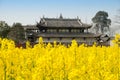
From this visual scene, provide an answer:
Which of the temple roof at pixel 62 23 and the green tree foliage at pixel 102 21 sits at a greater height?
the temple roof at pixel 62 23

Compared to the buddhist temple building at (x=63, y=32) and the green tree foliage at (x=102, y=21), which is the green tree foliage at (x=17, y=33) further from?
the green tree foliage at (x=102, y=21)

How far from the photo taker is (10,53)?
6.50m

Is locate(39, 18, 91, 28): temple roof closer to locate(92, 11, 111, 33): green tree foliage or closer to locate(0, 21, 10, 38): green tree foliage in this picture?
locate(0, 21, 10, 38): green tree foliage

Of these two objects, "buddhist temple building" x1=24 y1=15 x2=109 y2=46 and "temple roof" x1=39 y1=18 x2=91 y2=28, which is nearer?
"buddhist temple building" x1=24 y1=15 x2=109 y2=46

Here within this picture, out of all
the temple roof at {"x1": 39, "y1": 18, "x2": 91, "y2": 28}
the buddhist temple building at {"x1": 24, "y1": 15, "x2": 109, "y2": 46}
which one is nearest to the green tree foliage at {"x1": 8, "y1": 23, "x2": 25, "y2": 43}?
the buddhist temple building at {"x1": 24, "y1": 15, "x2": 109, "y2": 46}

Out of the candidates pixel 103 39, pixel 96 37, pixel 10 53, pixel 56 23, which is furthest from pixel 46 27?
pixel 10 53

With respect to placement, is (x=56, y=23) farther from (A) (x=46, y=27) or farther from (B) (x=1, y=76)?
(B) (x=1, y=76)

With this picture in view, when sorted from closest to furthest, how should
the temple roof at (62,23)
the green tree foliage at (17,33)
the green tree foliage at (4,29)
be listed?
the green tree foliage at (17,33) < the green tree foliage at (4,29) < the temple roof at (62,23)

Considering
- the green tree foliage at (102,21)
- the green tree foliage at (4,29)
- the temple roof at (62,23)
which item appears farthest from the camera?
the green tree foliage at (102,21)

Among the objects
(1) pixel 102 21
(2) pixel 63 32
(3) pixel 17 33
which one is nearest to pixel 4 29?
(3) pixel 17 33

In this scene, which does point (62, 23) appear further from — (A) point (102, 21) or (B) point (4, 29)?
(A) point (102, 21)

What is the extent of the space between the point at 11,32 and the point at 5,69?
5241 cm

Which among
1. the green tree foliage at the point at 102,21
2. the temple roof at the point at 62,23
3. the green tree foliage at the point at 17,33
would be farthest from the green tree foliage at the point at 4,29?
the green tree foliage at the point at 102,21

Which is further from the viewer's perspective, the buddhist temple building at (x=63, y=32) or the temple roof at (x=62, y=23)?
the temple roof at (x=62, y=23)
